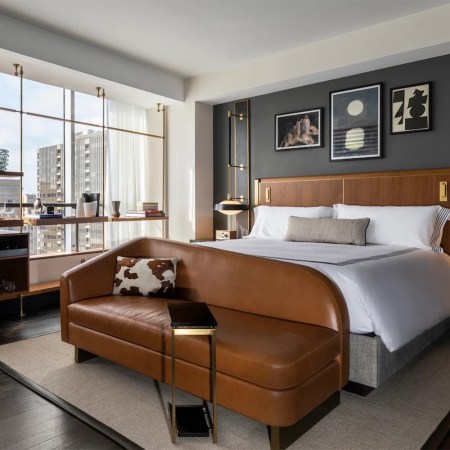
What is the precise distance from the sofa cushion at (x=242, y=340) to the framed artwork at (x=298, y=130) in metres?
2.83

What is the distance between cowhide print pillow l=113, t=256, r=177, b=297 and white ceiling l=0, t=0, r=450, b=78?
7.15 feet

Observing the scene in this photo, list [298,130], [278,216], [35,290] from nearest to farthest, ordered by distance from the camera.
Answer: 1. [35,290]
2. [278,216]
3. [298,130]

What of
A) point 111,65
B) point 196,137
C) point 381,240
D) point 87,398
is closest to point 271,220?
point 381,240

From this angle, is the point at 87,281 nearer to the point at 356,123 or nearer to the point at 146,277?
the point at 146,277

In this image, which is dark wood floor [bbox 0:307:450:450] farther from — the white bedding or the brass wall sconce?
the brass wall sconce

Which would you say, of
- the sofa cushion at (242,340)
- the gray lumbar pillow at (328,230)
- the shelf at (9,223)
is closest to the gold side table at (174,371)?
the sofa cushion at (242,340)

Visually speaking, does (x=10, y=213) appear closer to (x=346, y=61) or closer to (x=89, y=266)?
(x=89, y=266)

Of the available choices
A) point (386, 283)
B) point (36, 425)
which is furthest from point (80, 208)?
point (386, 283)

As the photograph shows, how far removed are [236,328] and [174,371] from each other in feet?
1.23

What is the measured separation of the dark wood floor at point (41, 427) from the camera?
6.13ft

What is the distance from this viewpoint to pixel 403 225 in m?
3.58

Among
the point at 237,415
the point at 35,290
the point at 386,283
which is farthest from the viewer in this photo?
the point at 35,290

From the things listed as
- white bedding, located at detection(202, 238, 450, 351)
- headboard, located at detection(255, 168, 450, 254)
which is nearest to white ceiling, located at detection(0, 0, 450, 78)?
headboard, located at detection(255, 168, 450, 254)

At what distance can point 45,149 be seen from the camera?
4770 mm
